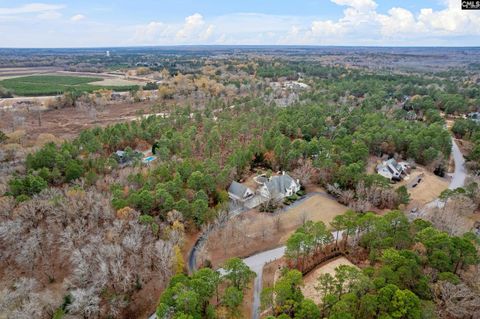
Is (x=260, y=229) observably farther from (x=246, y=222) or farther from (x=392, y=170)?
(x=392, y=170)

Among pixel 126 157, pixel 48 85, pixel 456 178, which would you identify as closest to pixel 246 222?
pixel 126 157

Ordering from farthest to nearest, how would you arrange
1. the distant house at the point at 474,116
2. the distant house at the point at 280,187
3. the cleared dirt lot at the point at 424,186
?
the distant house at the point at 474,116 → the cleared dirt lot at the point at 424,186 → the distant house at the point at 280,187

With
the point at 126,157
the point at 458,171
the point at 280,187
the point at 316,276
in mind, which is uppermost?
the point at 126,157

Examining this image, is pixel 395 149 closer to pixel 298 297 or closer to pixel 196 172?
pixel 196 172

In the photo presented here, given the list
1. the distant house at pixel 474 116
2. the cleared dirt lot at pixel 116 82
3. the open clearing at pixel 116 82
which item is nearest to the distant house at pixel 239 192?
the distant house at pixel 474 116

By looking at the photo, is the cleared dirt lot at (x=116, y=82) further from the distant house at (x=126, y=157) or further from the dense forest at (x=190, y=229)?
the distant house at (x=126, y=157)
